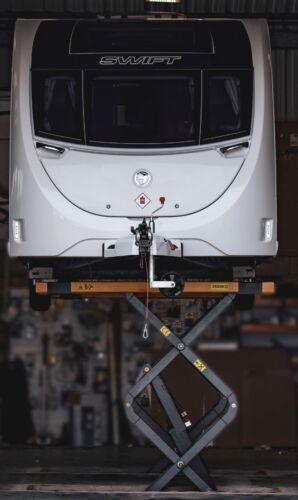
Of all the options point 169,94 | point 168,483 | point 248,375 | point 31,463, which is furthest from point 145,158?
point 248,375

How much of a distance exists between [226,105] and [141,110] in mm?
673

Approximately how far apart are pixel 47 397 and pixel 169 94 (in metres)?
6.19

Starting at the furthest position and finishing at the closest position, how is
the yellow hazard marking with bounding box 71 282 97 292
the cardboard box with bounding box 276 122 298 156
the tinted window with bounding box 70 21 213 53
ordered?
the cardboard box with bounding box 276 122 298 156
the yellow hazard marking with bounding box 71 282 97 292
the tinted window with bounding box 70 21 213 53

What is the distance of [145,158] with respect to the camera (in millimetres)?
8633

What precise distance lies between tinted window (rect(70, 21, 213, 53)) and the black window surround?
0.73 ft

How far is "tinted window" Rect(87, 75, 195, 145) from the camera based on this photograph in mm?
8695

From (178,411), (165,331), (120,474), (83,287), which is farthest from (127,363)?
(83,287)

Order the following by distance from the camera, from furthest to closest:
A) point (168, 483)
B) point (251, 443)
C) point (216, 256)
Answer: point (251, 443) < point (168, 483) < point (216, 256)

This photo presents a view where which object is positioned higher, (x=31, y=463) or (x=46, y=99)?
(x=46, y=99)

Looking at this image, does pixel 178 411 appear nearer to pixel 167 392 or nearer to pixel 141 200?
pixel 167 392

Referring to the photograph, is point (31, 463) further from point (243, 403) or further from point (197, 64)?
point (197, 64)

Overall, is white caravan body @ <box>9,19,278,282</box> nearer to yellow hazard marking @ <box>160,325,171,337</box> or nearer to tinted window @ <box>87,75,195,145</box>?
tinted window @ <box>87,75,195,145</box>

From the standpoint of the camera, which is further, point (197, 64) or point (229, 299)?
point (229, 299)

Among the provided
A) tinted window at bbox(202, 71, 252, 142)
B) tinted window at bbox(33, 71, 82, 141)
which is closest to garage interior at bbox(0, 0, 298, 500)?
tinted window at bbox(202, 71, 252, 142)
